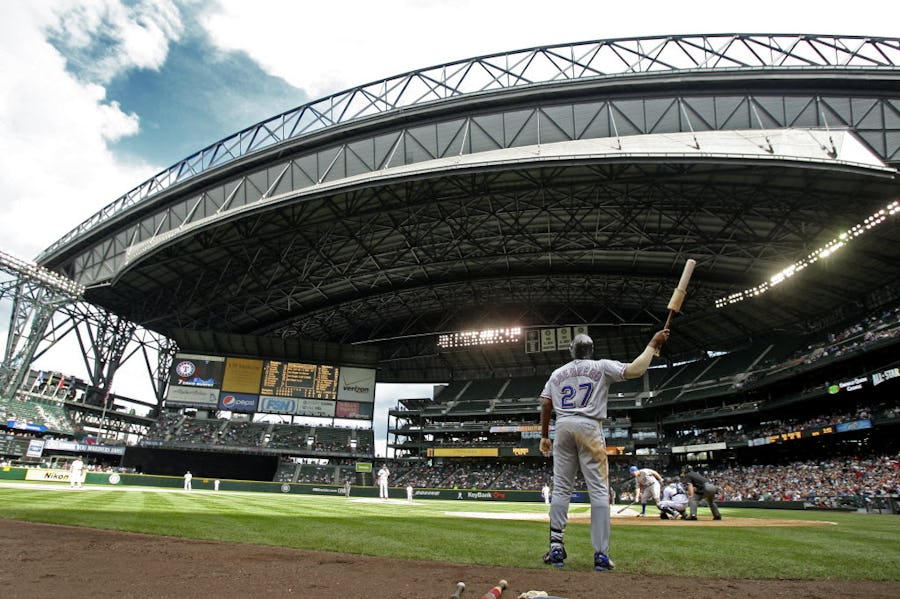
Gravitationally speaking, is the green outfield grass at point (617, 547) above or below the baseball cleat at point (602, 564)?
below

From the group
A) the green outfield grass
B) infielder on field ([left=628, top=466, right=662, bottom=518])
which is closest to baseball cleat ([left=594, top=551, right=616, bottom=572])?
the green outfield grass

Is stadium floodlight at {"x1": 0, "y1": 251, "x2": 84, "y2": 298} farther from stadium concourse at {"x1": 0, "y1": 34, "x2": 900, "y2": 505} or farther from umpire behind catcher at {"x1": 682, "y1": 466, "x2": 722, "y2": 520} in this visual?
umpire behind catcher at {"x1": 682, "y1": 466, "x2": 722, "y2": 520}

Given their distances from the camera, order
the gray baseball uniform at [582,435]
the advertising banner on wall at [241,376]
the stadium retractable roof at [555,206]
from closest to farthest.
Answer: the gray baseball uniform at [582,435] < the stadium retractable roof at [555,206] < the advertising banner on wall at [241,376]

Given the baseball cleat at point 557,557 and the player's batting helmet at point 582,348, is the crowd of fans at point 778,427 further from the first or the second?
the baseball cleat at point 557,557

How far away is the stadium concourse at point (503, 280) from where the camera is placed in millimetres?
27297

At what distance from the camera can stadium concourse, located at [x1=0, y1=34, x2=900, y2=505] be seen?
89.6ft

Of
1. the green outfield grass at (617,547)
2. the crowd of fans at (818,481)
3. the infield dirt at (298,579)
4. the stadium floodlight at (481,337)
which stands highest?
the stadium floodlight at (481,337)

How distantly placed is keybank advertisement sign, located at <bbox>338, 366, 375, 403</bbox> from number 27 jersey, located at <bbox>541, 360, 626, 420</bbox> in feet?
175

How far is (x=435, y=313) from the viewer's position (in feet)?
186

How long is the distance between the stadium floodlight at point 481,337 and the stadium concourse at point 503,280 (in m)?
0.23

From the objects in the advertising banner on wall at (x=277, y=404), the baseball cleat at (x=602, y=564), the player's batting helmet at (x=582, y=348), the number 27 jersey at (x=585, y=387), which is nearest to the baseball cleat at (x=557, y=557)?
the baseball cleat at (x=602, y=564)

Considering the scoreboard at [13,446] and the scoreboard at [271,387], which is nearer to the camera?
the scoreboard at [13,446]

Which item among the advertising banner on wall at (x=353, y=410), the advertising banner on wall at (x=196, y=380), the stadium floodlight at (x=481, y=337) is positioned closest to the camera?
the stadium floodlight at (x=481, y=337)

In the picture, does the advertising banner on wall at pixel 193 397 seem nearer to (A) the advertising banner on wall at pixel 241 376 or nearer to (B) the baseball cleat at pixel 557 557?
(A) the advertising banner on wall at pixel 241 376
